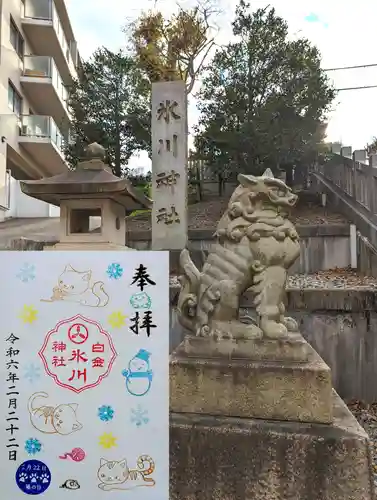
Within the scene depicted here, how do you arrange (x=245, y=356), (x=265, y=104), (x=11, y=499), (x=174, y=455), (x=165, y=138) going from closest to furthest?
(x=11, y=499) < (x=174, y=455) < (x=245, y=356) < (x=165, y=138) < (x=265, y=104)

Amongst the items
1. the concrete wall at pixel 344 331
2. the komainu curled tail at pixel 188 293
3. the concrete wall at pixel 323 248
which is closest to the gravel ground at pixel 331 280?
the concrete wall at pixel 323 248

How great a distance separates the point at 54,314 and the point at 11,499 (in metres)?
0.74

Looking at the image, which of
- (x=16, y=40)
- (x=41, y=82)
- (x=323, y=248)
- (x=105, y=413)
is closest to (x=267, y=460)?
(x=105, y=413)

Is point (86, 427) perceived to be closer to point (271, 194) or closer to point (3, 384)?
point (3, 384)

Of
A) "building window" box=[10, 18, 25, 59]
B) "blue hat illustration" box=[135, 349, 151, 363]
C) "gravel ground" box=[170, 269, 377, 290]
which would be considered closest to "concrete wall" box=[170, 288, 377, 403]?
"gravel ground" box=[170, 269, 377, 290]

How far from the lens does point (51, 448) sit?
1.50 meters

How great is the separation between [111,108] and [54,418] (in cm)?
1297

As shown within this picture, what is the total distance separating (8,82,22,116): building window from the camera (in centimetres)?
1341

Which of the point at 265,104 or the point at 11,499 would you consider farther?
the point at 265,104

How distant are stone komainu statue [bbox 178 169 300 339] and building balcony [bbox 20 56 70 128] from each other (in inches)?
563

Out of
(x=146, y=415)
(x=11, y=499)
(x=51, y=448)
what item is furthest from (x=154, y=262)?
(x=11, y=499)

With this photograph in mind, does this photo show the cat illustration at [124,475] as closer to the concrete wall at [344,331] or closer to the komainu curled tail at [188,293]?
the komainu curled tail at [188,293]

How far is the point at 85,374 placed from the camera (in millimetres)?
1521

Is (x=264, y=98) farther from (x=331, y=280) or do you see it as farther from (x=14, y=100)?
(x=14, y=100)
